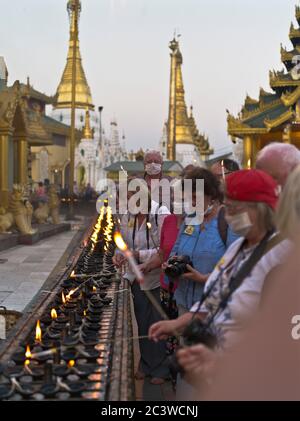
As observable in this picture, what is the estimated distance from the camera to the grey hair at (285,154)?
9.75 feet

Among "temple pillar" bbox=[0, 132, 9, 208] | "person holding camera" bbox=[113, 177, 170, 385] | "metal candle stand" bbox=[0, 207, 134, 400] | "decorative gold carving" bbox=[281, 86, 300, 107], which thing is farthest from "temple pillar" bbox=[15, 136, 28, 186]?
"metal candle stand" bbox=[0, 207, 134, 400]

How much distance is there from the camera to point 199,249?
3.77 meters

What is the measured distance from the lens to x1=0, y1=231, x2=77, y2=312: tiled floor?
289 inches

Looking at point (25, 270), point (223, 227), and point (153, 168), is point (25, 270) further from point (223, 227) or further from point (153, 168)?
point (223, 227)

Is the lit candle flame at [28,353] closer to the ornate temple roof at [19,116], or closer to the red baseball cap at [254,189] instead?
the red baseball cap at [254,189]

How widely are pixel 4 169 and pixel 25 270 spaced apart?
19.5 ft

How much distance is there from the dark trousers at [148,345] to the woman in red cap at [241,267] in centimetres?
235

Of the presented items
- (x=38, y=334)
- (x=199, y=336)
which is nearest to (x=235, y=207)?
(x=199, y=336)

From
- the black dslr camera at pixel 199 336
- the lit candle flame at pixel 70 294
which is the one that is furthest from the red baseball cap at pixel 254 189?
the lit candle flame at pixel 70 294

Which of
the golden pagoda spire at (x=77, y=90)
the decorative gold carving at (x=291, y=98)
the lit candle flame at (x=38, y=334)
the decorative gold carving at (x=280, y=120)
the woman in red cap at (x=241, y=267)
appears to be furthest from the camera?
the golden pagoda spire at (x=77, y=90)

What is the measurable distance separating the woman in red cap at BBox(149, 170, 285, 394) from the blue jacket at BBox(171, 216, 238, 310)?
1198 millimetres
